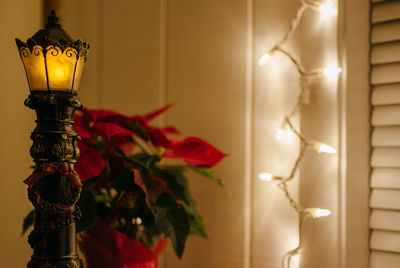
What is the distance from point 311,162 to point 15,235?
3.67 ft

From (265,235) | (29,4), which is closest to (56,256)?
(265,235)

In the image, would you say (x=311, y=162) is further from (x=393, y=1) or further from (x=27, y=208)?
Result: (x=27, y=208)

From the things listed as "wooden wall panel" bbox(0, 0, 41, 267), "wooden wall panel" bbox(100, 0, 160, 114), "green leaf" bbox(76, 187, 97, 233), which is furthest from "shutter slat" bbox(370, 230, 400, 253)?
"wooden wall panel" bbox(0, 0, 41, 267)

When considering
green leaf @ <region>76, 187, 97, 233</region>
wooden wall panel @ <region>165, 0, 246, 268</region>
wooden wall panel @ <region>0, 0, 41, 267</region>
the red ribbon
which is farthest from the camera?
wooden wall panel @ <region>0, 0, 41, 267</region>

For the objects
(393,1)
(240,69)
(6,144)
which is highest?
(393,1)

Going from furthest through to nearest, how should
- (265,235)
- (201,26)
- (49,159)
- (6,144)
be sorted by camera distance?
(6,144) < (201,26) < (265,235) < (49,159)

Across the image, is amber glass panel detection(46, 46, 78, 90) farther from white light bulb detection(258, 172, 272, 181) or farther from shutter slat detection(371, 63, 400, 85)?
shutter slat detection(371, 63, 400, 85)

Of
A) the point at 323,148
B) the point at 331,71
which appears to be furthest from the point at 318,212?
the point at 331,71

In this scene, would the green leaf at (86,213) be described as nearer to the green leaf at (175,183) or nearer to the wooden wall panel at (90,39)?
the green leaf at (175,183)

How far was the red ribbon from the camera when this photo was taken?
85 cm

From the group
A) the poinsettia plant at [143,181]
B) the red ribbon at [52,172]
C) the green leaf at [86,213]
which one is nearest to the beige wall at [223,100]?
the poinsettia plant at [143,181]

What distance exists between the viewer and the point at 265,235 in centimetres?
128

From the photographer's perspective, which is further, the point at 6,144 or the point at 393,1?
the point at 6,144

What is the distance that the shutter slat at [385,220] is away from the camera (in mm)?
1115
